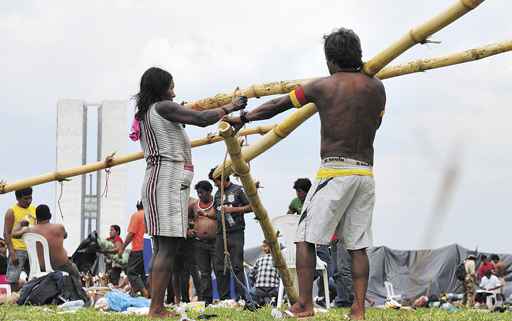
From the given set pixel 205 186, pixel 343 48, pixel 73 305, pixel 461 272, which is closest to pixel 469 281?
pixel 461 272

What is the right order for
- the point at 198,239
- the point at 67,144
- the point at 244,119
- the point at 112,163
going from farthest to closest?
the point at 67,144 < the point at 198,239 < the point at 112,163 < the point at 244,119

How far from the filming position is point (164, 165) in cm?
861

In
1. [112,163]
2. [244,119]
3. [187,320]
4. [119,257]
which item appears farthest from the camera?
[119,257]

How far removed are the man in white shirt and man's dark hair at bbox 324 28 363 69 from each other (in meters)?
13.2

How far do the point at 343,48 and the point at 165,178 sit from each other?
201 cm

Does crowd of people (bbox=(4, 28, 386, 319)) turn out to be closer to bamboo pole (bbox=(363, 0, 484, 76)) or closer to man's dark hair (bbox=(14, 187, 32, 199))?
bamboo pole (bbox=(363, 0, 484, 76))

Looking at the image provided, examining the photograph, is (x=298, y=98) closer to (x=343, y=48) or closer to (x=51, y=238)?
(x=343, y=48)

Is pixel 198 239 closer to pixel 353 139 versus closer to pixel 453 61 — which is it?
pixel 453 61

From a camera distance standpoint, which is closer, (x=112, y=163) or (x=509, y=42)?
(x=509, y=42)

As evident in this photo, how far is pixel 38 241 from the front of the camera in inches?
579

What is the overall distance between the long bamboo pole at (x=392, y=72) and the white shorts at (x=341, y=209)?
1.74m

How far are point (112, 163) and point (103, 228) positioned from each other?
850 inches

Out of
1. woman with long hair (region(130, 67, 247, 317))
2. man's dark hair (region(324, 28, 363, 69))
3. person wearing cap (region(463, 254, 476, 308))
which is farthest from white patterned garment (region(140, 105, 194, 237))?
person wearing cap (region(463, 254, 476, 308))

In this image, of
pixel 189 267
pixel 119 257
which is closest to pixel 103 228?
pixel 119 257
